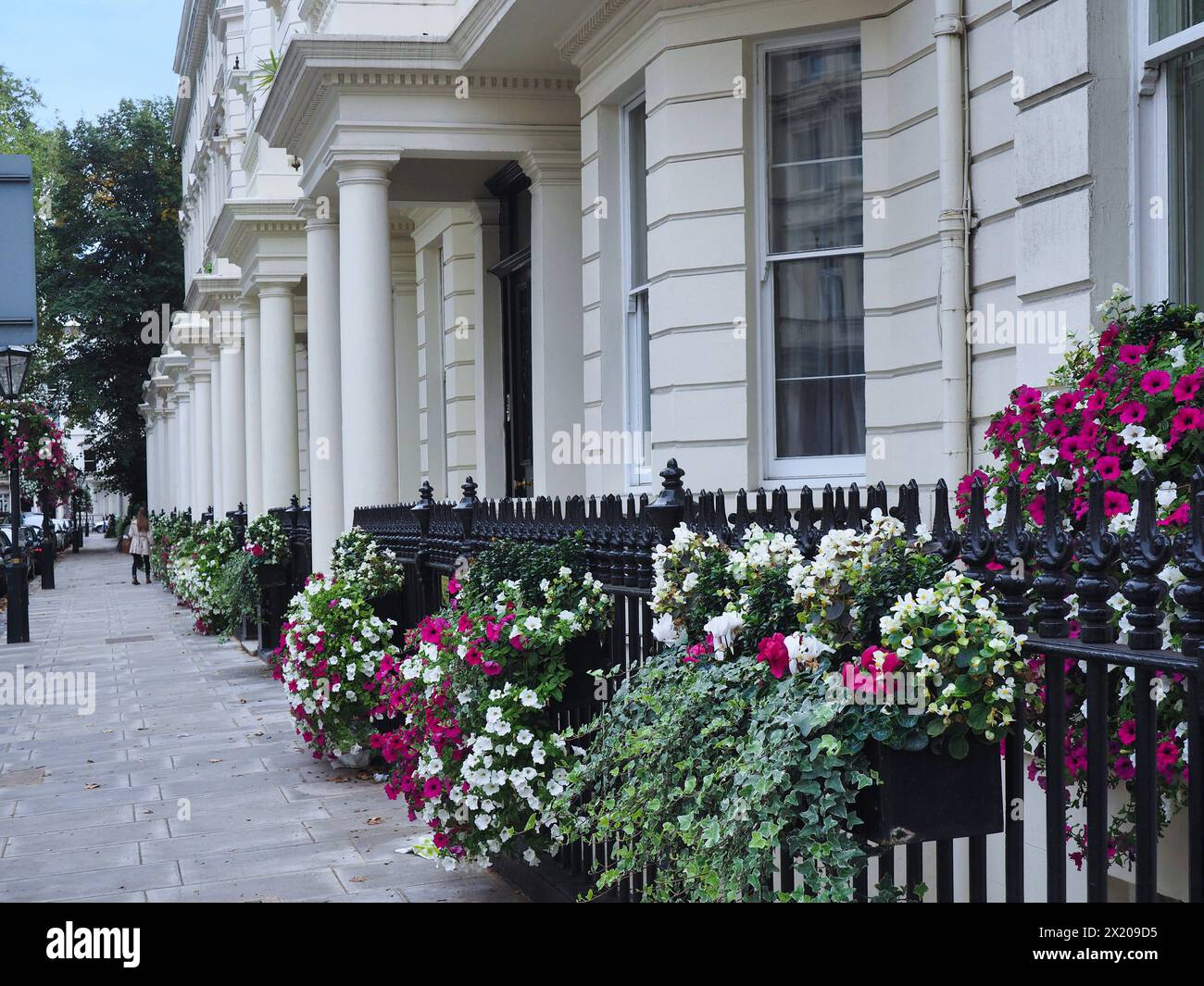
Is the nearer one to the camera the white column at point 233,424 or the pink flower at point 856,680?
the pink flower at point 856,680

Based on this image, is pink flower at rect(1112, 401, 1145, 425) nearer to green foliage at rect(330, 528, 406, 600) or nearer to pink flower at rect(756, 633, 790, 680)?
pink flower at rect(756, 633, 790, 680)

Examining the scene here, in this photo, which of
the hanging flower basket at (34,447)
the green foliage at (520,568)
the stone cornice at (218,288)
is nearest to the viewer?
the green foliage at (520,568)

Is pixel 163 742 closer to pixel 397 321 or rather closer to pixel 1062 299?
pixel 1062 299

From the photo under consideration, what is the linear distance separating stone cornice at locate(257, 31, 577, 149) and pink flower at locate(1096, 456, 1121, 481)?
8.54 m

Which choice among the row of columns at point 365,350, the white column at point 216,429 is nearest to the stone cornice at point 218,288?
the white column at point 216,429

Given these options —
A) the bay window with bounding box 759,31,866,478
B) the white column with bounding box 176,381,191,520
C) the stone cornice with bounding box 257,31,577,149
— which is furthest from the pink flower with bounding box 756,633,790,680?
the white column with bounding box 176,381,191,520

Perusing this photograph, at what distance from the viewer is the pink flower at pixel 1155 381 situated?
413 cm

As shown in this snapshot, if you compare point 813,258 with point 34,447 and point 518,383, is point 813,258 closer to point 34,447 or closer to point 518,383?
point 518,383

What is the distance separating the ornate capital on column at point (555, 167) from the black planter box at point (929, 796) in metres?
9.34

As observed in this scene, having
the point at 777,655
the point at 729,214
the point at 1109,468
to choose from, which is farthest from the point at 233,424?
the point at 777,655

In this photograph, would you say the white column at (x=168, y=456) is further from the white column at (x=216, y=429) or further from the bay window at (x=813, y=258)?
the bay window at (x=813, y=258)

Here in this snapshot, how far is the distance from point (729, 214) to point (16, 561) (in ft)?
42.4
